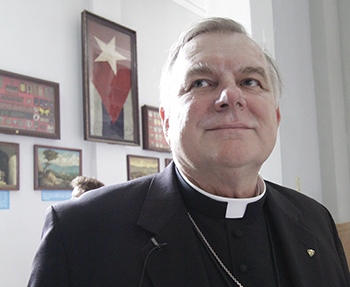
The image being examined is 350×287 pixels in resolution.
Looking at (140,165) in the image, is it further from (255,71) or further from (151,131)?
(255,71)

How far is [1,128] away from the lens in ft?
15.0

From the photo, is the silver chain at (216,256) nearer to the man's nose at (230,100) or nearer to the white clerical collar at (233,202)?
the white clerical collar at (233,202)

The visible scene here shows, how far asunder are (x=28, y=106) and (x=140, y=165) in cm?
234

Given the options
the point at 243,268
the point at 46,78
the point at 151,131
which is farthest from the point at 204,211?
the point at 151,131

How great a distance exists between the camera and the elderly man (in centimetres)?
135

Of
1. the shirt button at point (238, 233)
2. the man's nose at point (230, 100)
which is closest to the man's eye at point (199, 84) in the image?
the man's nose at point (230, 100)

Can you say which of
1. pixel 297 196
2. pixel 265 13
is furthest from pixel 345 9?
pixel 297 196

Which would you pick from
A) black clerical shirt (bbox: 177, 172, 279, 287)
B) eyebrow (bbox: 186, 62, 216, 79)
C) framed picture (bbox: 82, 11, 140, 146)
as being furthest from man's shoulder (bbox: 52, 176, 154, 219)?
framed picture (bbox: 82, 11, 140, 146)

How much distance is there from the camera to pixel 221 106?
1.45 m

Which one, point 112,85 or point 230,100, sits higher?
point 112,85

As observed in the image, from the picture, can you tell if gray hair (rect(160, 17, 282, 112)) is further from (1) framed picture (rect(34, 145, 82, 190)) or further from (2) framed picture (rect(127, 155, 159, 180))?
(2) framed picture (rect(127, 155, 159, 180))

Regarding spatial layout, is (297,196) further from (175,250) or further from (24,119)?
(24,119)

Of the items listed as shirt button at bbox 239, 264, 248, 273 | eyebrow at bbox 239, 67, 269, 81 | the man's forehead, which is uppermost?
the man's forehead

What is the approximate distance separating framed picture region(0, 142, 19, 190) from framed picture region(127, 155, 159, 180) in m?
2.06
